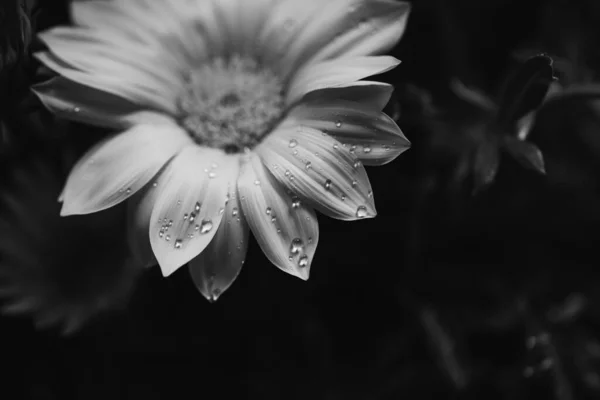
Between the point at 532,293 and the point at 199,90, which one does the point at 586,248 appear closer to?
the point at 532,293

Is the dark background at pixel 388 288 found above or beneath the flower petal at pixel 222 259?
beneath

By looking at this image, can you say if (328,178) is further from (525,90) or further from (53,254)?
(53,254)

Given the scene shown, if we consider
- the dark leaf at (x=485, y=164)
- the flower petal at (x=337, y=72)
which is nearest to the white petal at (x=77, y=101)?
the flower petal at (x=337, y=72)

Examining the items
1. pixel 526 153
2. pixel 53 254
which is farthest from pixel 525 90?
pixel 53 254

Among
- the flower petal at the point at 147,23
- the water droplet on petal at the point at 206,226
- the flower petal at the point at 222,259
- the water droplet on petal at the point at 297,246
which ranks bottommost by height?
the flower petal at the point at 222,259

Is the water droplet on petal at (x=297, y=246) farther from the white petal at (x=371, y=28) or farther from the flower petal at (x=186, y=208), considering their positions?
the white petal at (x=371, y=28)

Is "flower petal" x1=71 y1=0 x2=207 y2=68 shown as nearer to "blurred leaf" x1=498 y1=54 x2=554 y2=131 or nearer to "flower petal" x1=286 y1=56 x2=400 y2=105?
"flower petal" x1=286 y1=56 x2=400 y2=105
